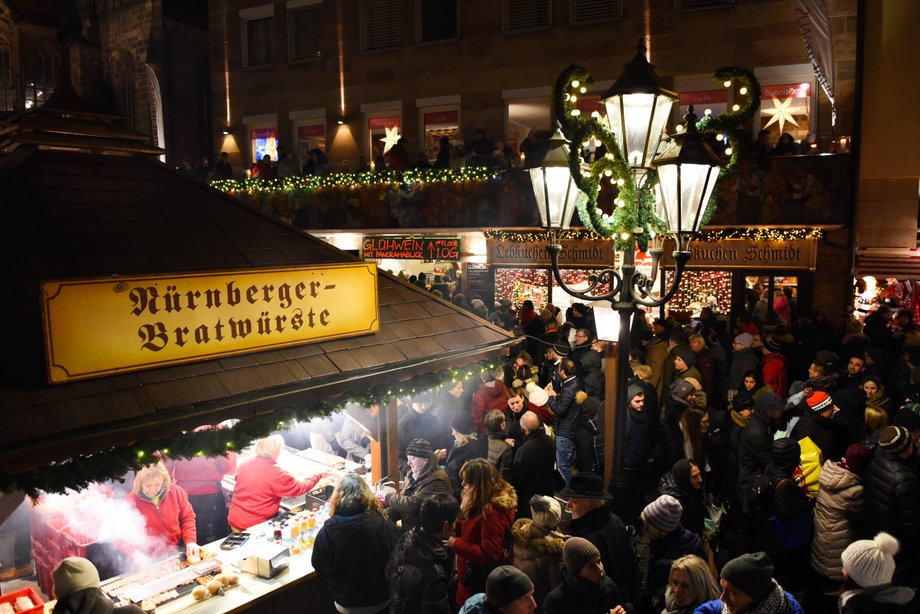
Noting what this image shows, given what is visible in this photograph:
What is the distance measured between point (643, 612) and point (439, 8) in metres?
18.9

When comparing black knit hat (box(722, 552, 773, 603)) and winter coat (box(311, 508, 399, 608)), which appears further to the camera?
winter coat (box(311, 508, 399, 608))

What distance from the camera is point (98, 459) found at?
4.29 meters

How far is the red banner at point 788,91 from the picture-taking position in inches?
644

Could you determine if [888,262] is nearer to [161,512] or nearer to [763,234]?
[763,234]

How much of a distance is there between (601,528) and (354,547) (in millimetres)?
2061

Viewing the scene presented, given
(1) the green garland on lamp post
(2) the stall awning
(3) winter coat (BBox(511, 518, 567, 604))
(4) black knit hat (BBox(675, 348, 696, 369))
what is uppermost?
(1) the green garland on lamp post

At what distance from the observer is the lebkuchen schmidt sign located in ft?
48.7

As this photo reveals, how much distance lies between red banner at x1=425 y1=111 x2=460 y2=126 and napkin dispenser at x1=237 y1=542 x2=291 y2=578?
16.2m

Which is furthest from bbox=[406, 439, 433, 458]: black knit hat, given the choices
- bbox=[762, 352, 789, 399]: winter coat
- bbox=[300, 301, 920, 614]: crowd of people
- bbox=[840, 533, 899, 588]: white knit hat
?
bbox=[762, 352, 789, 399]: winter coat

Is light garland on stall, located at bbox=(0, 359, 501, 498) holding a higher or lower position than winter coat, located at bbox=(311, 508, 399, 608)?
higher

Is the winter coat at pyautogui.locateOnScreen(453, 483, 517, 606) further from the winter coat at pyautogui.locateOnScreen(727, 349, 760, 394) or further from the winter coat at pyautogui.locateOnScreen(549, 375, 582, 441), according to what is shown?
the winter coat at pyautogui.locateOnScreen(727, 349, 760, 394)

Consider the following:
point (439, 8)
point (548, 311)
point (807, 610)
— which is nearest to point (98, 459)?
point (807, 610)

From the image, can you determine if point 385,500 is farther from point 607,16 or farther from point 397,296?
point 607,16

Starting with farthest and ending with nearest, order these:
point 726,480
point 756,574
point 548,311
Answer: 1. point 548,311
2. point 726,480
3. point 756,574
